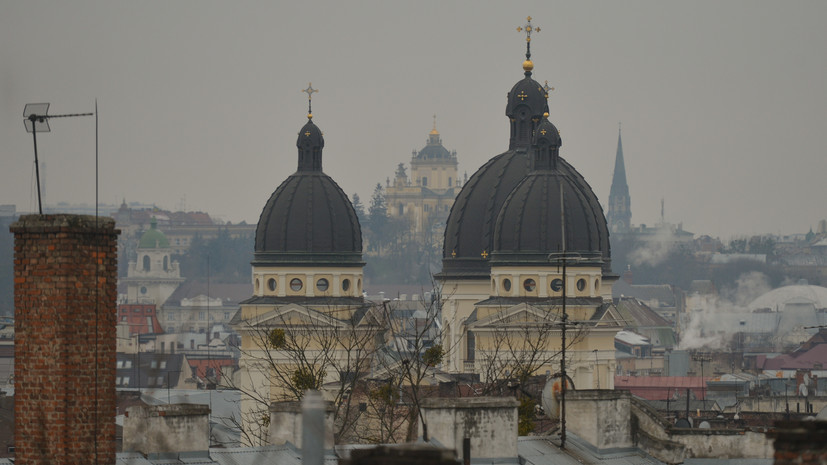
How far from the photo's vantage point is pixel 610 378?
84125 millimetres

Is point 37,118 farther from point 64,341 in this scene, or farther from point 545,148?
point 545,148

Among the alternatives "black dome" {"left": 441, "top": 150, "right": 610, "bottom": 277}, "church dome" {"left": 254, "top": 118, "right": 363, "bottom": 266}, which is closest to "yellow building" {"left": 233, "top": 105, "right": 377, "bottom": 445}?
"church dome" {"left": 254, "top": 118, "right": 363, "bottom": 266}

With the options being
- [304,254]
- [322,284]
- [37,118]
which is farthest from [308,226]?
[37,118]

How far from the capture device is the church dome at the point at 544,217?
272ft

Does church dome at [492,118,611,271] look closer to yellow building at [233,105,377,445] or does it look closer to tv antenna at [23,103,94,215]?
yellow building at [233,105,377,445]

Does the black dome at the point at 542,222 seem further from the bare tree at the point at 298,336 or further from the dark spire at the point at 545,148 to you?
the bare tree at the point at 298,336

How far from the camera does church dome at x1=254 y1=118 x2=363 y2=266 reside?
89000 millimetres

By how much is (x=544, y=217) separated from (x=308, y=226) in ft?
32.6

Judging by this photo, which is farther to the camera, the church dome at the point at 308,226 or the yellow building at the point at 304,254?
the church dome at the point at 308,226

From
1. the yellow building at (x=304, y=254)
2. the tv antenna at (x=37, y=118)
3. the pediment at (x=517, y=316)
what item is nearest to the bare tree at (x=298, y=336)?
the yellow building at (x=304, y=254)

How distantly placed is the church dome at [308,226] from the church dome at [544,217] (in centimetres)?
712

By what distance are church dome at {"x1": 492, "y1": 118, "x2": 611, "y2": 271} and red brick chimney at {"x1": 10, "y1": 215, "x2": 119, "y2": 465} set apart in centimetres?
5634

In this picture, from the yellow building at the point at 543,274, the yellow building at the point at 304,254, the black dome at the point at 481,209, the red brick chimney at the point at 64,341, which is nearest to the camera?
the red brick chimney at the point at 64,341

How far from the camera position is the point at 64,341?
25531 millimetres
